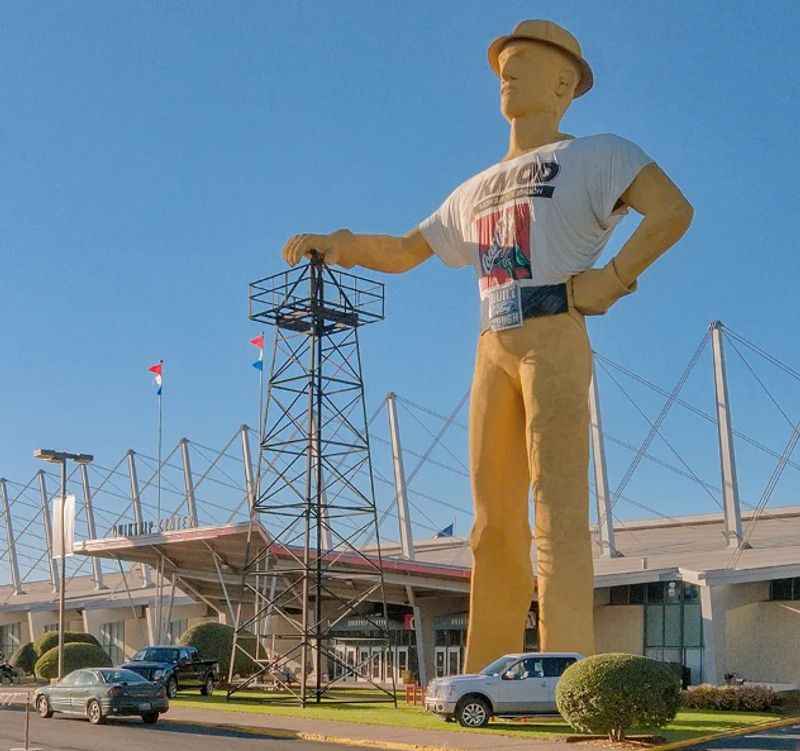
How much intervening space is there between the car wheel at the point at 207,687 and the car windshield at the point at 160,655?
44.7 inches

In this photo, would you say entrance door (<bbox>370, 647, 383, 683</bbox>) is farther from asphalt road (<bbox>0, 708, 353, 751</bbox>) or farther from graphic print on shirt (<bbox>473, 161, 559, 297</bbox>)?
graphic print on shirt (<bbox>473, 161, 559, 297</bbox>)

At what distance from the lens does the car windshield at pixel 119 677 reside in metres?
27.3

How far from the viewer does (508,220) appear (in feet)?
81.5

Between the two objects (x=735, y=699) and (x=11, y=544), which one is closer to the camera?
(x=735, y=699)

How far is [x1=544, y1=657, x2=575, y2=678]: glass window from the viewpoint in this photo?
908 inches

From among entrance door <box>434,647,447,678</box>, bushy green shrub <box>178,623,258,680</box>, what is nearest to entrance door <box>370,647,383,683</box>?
entrance door <box>434,647,447,678</box>

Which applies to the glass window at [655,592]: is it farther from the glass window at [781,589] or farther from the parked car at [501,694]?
the parked car at [501,694]

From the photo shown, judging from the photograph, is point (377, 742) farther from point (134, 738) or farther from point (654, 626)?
point (654, 626)

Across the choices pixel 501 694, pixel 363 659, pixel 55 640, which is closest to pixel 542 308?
pixel 501 694

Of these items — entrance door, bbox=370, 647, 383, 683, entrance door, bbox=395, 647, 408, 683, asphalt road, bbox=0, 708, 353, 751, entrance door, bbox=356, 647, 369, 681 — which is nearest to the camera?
asphalt road, bbox=0, 708, 353, 751

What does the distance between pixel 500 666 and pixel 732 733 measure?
176 inches

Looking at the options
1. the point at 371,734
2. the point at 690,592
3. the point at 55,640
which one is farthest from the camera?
the point at 55,640

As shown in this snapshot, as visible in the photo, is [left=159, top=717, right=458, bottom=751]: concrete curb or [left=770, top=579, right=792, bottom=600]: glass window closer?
[left=159, top=717, right=458, bottom=751]: concrete curb

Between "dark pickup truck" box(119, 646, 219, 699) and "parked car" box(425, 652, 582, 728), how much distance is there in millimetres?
14491
